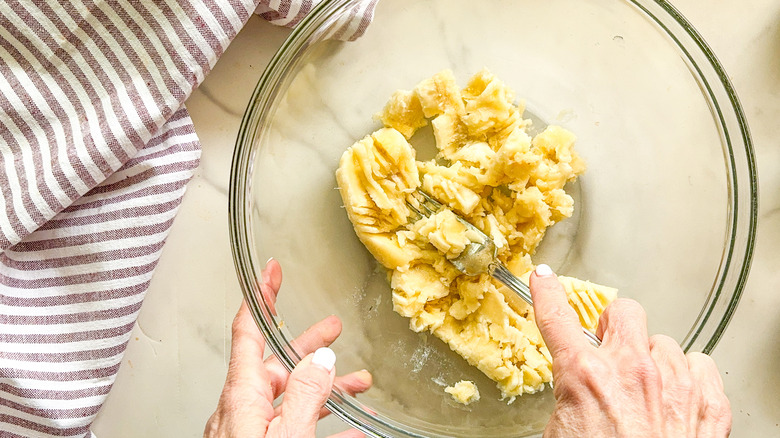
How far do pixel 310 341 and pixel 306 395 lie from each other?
169 mm

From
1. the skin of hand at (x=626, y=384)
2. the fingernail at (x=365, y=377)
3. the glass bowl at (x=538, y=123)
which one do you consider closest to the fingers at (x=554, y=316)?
the skin of hand at (x=626, y=384)

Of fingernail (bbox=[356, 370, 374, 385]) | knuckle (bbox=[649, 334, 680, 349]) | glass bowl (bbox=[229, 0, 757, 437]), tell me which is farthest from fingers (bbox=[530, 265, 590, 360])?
fingernail (bbox=[356, 370, 374, 385])

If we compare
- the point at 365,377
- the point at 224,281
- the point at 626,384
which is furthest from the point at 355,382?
the point at 626,384

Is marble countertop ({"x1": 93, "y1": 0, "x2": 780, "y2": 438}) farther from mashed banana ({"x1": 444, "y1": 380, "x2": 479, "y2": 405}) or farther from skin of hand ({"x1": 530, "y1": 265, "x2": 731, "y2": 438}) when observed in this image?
skin of hand ({"x1": 530, "y1": 265, "x2": 731, "y2": 438})

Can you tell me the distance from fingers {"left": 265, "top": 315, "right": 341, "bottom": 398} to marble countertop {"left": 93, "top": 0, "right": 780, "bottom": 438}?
142mm

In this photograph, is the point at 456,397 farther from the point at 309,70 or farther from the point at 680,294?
the point at 309,70

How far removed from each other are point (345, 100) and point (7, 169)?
24.2 inches

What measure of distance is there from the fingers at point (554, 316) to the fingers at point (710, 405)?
182 mm

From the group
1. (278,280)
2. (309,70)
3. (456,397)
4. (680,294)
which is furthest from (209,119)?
(680,294)

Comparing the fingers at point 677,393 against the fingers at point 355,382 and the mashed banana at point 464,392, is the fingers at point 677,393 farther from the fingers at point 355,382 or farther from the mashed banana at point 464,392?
the fingers at point 355,382

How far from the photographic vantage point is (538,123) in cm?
120

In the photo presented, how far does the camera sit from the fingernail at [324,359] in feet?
3.29

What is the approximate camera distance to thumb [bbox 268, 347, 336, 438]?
925 millimetres

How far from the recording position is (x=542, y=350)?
1110 millimetres
